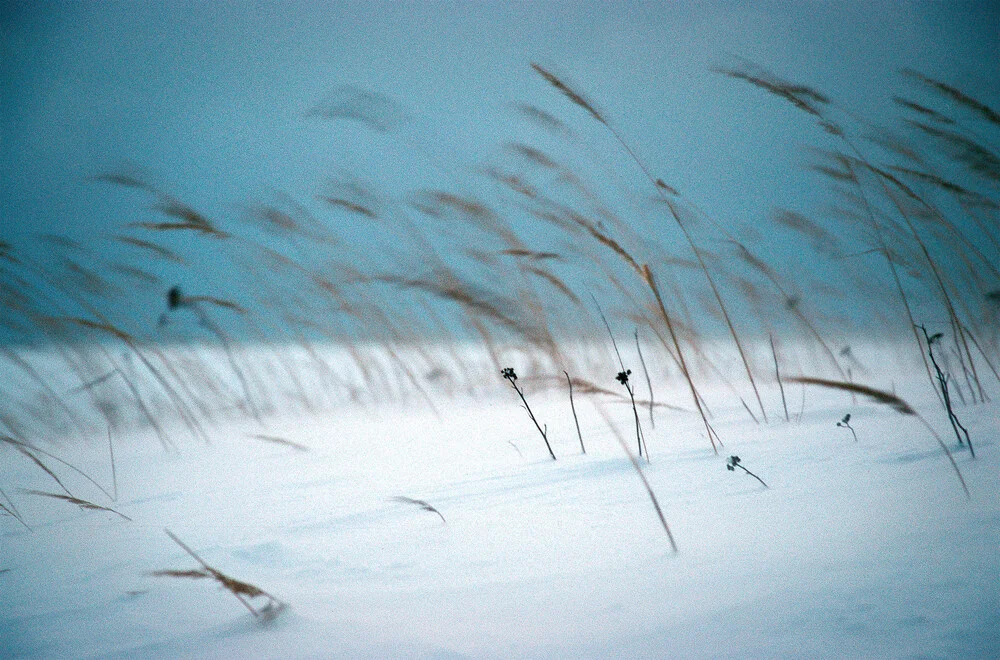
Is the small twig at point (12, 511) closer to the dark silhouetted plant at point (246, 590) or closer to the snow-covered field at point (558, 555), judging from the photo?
the snow-covered field at point (558, 555)

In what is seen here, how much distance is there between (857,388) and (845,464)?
14.4 inches

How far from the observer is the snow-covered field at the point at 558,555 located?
455mm

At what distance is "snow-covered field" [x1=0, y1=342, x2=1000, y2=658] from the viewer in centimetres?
45

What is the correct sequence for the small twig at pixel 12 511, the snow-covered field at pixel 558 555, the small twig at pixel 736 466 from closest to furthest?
the snow-covered field at pixel 558 555 → the small twig at pixel 736 466 → the small twig at pixel 12 511

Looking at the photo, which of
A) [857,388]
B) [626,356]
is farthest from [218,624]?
[626,356]

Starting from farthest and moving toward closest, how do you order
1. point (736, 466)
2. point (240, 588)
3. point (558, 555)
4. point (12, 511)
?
1. point (12, 511)
2. point (736, 466)
3. point (558, 555)
4. point (240, 588)

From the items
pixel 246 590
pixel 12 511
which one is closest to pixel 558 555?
pixel 246 590

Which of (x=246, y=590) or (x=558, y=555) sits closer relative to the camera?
(x=246, y=590)

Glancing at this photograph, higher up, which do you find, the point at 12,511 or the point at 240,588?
the point at 12,511

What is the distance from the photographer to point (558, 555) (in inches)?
25.4

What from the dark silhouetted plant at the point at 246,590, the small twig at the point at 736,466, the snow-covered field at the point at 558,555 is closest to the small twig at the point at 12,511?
the snow-covered field at the point at 558,555

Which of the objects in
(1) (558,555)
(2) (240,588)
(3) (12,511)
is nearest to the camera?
(2) (240,588)

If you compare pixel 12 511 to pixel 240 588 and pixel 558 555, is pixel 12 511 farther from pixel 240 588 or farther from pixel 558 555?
pixel 558 555

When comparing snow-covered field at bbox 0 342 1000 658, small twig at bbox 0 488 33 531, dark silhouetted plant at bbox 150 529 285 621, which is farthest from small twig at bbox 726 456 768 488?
small twig at bbox 0 488 33 531
